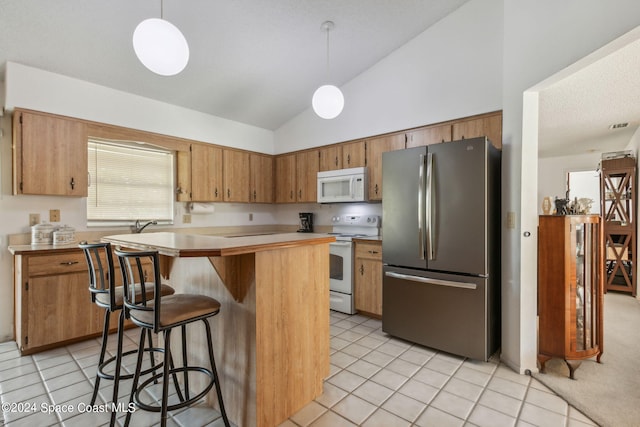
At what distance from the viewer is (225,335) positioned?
180 centimetres

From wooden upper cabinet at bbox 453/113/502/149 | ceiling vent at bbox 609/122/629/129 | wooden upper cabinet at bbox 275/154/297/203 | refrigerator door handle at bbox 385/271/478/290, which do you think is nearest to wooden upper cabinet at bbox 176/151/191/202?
wooden upper cabinet at bbox 275/154/297/203

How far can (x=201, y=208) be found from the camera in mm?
4129

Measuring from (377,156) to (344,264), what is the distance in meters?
1.39

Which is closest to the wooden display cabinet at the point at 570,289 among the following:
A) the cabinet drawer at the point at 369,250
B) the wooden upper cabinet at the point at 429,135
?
the wooden upper cabinet at the point at 429,135

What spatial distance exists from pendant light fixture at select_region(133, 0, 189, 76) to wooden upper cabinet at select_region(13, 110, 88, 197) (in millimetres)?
1906

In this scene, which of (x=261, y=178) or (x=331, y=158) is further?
(x=261, y=178)

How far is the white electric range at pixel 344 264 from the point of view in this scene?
11.9ft

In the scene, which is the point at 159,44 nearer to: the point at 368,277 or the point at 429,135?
the point at 429,135

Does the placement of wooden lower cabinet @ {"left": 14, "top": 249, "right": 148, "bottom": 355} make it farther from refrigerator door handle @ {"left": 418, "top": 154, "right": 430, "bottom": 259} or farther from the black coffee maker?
refrigerator door handle @ {"left": 418, "top": 154, "right": 430, "bottom": 259}

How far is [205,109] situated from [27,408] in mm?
3378

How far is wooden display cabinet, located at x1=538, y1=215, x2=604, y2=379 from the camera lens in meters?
2.28

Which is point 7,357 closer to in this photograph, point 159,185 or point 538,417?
point 159,185

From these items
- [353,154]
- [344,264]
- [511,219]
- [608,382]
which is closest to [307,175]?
[353,154]

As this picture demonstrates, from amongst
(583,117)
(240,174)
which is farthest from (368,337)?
(583,117)
